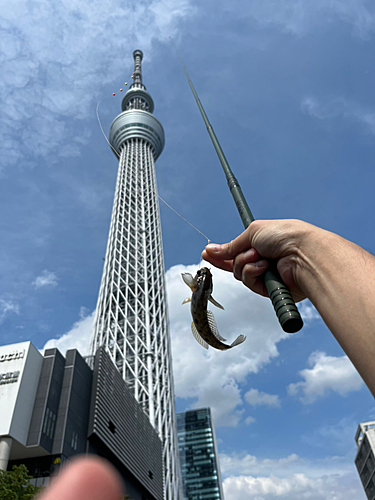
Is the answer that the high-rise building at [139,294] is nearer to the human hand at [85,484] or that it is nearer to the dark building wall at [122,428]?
the dark building wall at [122,428]

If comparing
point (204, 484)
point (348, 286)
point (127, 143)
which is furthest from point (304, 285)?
point (204, 484)

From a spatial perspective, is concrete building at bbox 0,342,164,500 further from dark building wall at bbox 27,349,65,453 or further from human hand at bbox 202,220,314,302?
human hand at bbox 202,220,314,302

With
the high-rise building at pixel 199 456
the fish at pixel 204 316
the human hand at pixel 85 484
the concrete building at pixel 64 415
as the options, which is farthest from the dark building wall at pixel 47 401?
the high-rise building at pixel 199 456

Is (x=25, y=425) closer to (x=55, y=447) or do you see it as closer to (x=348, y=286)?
(x=55, y=447)

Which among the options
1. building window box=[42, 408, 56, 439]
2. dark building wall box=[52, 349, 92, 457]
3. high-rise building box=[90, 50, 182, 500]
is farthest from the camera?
high-rise building box=[90, 50, 182, 500]

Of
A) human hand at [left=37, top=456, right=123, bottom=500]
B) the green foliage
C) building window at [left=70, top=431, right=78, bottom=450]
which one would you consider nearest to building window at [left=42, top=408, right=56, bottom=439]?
building window at [left=70, top=431, right=78, bottom=450]

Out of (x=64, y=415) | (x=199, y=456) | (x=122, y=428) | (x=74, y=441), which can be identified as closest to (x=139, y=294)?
(x=122, y=428)

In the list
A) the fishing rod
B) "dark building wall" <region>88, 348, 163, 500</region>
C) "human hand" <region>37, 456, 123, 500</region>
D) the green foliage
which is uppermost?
"dark building wall" <region>88, 348, 163, 500</region>
